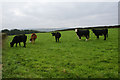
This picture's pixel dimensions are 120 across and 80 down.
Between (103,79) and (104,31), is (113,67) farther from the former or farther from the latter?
(104,31)

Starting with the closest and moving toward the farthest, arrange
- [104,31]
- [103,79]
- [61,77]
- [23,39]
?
[103,79], [61,77], [23,39], [104,31]

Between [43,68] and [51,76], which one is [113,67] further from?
[43,68]

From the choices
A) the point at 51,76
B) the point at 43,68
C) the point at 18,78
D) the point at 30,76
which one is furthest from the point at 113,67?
the point at 18,78

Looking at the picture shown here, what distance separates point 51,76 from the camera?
12.6 feet

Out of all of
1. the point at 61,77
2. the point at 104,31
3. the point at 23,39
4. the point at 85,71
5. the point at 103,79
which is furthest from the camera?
the point at 104,31

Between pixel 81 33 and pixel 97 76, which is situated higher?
pixel 81 33

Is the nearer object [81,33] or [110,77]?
[110,77]

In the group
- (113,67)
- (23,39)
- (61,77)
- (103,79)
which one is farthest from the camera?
(23,39)

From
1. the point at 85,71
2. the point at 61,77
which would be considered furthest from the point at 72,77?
the point at 85,71

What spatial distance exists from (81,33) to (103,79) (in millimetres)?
11417

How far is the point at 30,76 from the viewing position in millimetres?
3811

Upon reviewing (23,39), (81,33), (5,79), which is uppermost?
(81,33)

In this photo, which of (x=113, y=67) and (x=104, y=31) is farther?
(x=104, y=31)

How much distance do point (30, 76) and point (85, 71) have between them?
2337 mm
